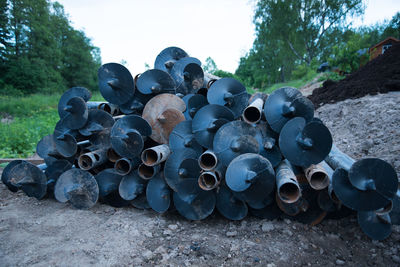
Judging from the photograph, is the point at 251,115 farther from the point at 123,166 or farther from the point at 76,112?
the point at 76,112

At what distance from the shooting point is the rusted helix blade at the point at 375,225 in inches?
80.9

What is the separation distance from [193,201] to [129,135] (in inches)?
38.0

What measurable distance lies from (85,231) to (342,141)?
4.43 metres

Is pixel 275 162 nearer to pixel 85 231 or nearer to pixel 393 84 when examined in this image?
pixel 85 231

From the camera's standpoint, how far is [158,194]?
2.63 metres

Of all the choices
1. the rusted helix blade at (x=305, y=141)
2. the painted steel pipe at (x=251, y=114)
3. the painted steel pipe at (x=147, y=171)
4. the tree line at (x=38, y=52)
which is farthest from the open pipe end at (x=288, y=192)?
the tree line at (x=38, y=52)

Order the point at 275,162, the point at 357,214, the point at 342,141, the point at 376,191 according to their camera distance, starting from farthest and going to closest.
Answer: the point at 342,141, the point at 275,162, the point at 357,214, the point at 376,191

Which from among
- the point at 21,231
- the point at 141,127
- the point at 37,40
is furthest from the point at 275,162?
the point at 37,40

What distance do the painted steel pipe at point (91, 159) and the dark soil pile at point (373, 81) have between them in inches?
246

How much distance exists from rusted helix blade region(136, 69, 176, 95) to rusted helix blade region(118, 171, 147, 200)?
106cm

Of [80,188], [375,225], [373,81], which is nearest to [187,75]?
[80,188]

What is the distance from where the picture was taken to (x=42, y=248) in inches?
80.5

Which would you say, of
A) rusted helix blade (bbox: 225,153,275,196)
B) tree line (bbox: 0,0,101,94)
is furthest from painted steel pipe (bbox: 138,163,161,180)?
tree line (bbox: 0,0,101,94)

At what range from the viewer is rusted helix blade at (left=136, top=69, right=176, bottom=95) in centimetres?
308
